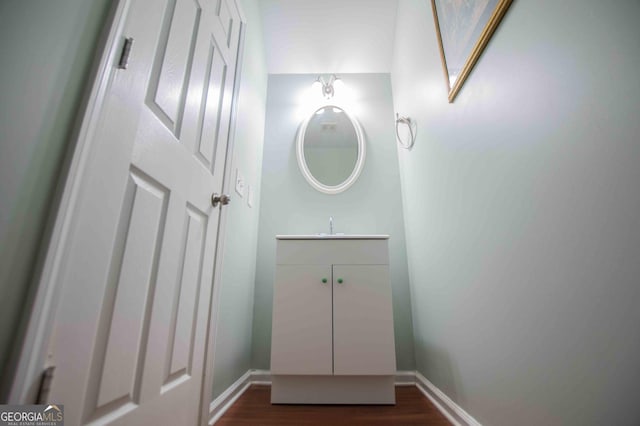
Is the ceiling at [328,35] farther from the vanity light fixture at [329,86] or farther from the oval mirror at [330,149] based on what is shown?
the oval mirror at [330,149]

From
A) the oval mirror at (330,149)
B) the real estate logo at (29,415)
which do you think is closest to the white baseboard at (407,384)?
the real estate logo at (29,415)

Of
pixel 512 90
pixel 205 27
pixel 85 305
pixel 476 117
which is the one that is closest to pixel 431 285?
pixel 476 117

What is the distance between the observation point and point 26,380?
0.34 m

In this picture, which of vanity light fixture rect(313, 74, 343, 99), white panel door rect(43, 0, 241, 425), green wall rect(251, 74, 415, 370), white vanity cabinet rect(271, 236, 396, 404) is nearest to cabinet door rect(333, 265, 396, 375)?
white vanity cabinet rect(271, 236, 396, 404)

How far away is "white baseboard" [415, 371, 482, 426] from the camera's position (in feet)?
2.97

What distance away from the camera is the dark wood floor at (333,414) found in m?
1.03

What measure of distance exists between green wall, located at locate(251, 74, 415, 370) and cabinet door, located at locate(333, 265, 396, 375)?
1.54ft

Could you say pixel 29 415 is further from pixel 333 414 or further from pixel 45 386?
pixel 333 414

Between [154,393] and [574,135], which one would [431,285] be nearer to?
[574,135]

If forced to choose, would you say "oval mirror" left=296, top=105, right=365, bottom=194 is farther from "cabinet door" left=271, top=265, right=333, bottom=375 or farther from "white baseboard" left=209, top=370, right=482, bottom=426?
"white baseboard" left=209, top=370, right=482, bottom=426

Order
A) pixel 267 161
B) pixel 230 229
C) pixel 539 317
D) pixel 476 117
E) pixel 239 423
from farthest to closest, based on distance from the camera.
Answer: pixel 267 161
pixel 230 229
pixel 239 423
pixel 476 117
pixel 539 317

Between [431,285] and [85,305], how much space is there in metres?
1.36

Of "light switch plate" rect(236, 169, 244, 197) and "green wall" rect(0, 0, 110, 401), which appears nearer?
"green wall" rect(0, 0, 110, 401)

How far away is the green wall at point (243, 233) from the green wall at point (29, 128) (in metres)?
0.78
